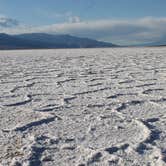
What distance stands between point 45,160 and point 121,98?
2.02 meters

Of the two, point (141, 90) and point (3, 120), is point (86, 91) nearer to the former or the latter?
point (141, 90)

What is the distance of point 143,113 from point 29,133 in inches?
40.6

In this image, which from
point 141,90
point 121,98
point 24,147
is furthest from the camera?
point 141,90

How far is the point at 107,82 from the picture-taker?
5.65 metres

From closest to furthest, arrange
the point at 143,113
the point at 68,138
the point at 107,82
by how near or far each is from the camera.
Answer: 1. the point at 68,138
2. the point at 143,113
3. the point at 107,82

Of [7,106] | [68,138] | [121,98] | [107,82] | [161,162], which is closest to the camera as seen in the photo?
[161,162]

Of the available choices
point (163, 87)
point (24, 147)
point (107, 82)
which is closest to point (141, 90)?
point (163, 87)

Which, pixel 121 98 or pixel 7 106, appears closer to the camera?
pixel 7 106

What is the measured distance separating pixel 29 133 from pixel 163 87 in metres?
2.54

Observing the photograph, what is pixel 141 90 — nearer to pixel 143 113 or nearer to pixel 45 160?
pixel 143 113

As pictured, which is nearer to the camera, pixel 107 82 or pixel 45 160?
pixel 45 160

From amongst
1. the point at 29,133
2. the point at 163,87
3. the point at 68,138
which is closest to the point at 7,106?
the point at 29,133

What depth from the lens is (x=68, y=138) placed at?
2.64 m

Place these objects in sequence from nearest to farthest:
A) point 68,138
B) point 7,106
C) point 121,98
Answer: point 68,138
point 7,106
point 121,98
